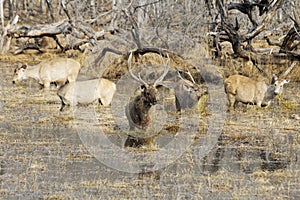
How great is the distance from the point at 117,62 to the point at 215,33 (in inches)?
134

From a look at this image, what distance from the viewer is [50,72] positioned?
1697 centimetres

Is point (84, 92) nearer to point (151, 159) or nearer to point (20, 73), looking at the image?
point (20, 73)

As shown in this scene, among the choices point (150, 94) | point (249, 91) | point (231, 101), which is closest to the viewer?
point (150, 94)

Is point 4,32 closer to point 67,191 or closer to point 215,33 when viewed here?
point 215,33

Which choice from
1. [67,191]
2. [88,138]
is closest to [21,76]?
[88,138]

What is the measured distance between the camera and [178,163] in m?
9.14

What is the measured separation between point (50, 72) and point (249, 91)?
615 cm

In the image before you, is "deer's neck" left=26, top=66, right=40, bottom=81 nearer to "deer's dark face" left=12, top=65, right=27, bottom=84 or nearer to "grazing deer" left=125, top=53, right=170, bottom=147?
"deer's dark face" left=12, top=65, right=27, bottom=84

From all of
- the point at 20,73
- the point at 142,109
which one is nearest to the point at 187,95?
the point at 142,109

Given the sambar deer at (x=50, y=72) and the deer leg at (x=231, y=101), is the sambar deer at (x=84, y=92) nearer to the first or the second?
the deer leg at (x=231, y=101)

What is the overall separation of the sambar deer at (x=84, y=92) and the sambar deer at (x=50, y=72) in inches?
137

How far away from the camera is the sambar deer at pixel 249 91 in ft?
44.3

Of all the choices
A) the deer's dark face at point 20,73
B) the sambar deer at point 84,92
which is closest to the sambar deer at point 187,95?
the sambar deer at point 84,92

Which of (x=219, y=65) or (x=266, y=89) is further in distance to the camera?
(x=219, y=65)
